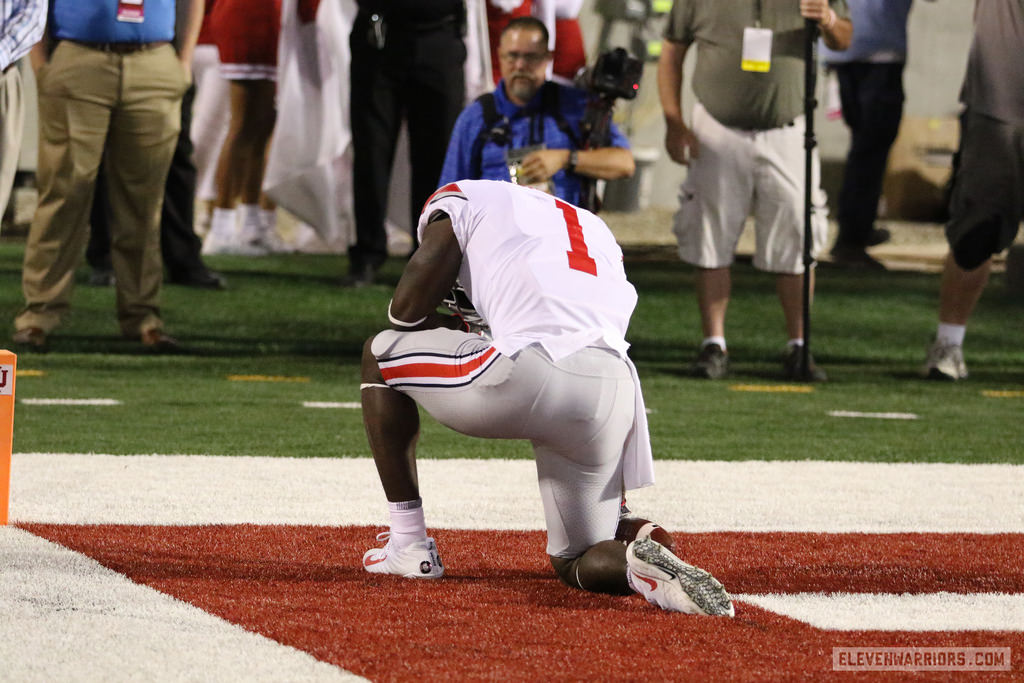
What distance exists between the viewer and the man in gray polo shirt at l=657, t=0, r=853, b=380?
8172 mm

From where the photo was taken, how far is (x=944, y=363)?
8.50m

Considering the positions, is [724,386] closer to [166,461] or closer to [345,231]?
[166,461]

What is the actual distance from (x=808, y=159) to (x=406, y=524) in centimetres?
466

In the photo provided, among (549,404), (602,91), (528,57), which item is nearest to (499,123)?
(528,57)

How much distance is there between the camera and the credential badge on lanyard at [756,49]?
8.09 m

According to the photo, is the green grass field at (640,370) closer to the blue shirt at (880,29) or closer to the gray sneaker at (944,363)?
the gray sneaker at (944,363)

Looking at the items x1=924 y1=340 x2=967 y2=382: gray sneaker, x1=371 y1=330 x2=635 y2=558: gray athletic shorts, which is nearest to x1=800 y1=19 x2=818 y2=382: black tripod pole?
x1=924 y1=340 x2=967 y2=382: gray sneaker

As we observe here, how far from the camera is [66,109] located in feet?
26.0

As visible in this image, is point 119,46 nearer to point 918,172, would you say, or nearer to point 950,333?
point 950,333

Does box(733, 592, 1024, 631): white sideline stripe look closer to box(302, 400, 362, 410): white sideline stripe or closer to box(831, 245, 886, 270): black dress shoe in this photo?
box(302, 400, 362, 410): white sideline stripe

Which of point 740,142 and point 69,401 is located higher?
point 740,142

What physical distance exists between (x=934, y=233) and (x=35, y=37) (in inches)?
428

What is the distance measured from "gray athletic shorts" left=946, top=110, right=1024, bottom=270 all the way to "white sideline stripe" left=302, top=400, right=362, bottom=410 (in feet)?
9.54

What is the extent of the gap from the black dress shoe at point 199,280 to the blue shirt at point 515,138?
344 cm
